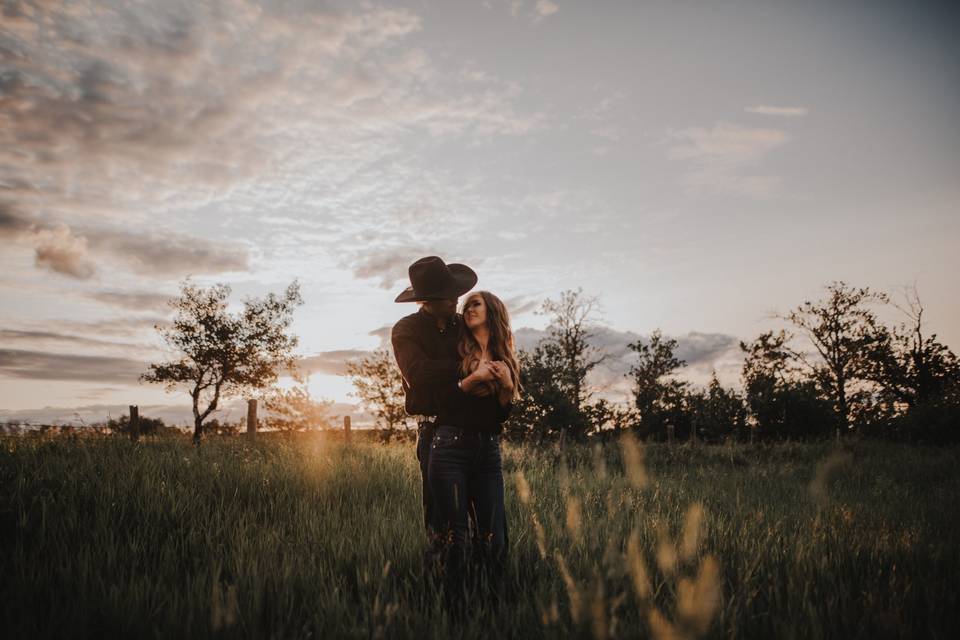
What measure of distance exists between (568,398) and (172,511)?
107ft

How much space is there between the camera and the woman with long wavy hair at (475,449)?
3279 mm

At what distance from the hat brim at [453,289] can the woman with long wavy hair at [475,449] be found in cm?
14

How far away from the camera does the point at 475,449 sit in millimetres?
3402

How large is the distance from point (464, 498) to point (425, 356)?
1.01 meters

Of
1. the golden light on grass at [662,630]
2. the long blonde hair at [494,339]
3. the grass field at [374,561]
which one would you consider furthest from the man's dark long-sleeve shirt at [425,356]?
the golden light on grass at [662,630]

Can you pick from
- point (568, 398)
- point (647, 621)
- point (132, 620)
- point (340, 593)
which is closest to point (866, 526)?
point (647, 621)

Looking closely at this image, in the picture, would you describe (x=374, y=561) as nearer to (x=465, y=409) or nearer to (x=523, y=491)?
(x=523, y=491)

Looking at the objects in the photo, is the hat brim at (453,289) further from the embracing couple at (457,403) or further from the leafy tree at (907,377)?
the leafy tree at (907,377)

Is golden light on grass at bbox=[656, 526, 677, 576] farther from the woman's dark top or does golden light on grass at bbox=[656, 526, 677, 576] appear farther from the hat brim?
the hat brim

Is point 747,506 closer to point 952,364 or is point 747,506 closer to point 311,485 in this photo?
point 311,485

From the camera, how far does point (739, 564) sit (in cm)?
416

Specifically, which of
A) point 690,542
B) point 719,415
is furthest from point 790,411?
point 690,542

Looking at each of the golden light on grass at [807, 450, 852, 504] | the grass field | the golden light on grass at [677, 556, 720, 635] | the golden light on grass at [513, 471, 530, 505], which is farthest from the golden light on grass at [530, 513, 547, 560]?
the golden light on grass at [807, 450, 852, 504]

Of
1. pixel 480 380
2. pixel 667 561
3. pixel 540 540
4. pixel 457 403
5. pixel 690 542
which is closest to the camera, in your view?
pixel 480 380
